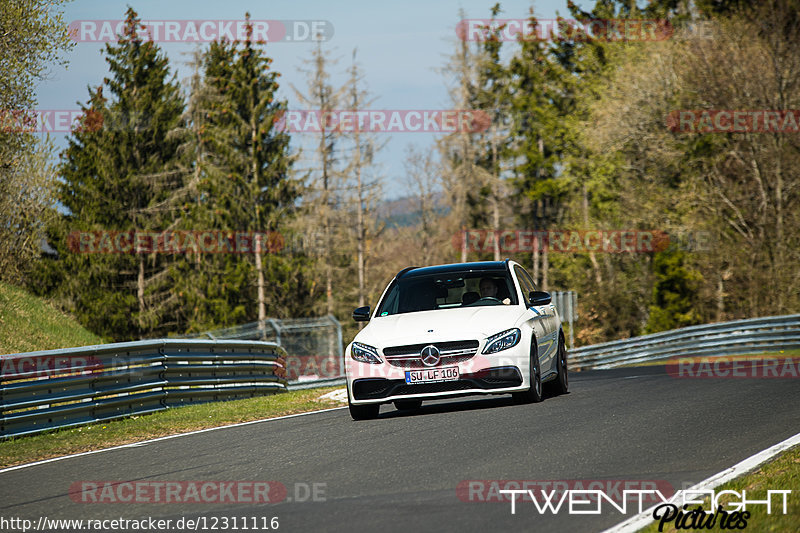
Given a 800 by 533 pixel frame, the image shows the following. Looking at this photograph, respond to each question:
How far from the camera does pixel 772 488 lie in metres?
6.55

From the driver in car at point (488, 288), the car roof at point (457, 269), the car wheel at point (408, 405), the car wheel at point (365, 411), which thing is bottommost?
the car wheel at point (408, 405)

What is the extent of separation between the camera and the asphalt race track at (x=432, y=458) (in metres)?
→ 6.43

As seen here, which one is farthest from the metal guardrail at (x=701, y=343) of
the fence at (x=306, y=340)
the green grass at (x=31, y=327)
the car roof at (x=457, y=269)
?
the car roof at (x=457, y=269)

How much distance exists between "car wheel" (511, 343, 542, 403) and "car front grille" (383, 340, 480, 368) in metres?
0.85

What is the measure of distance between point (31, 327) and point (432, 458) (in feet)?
63.2

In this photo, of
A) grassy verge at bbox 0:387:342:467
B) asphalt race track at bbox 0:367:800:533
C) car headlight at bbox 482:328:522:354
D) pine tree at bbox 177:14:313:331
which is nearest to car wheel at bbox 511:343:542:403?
asphalt race track at bbox 0:367:800:533

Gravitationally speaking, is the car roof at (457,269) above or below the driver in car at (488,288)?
above

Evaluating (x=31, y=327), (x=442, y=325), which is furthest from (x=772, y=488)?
(x=31, y=327)

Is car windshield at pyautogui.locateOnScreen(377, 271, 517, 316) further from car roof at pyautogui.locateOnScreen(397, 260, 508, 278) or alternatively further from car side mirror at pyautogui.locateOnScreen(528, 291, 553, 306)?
car side mirror at pyautogui.locateOnScreen(528, 291, 553, 306)

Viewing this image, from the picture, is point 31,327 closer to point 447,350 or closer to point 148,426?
point 148,426

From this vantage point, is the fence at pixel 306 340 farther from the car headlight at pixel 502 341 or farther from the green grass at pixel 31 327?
the car headlight at pixel 502 341

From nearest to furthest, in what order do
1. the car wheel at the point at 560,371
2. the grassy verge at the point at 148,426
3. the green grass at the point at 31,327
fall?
the grassy verge at the point at 148,426 < the car wheel at the point at 560,371 < the green grass at the point at 31,327

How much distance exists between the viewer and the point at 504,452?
8.50 metres

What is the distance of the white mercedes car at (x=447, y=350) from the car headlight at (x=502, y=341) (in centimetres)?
1
